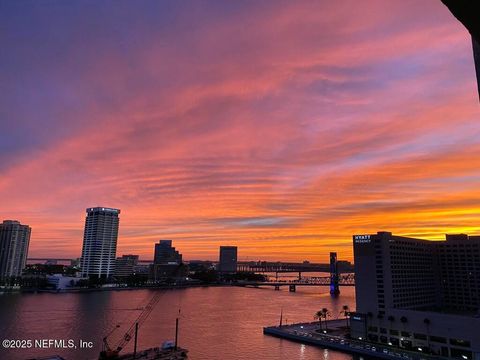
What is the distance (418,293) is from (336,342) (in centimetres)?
1586

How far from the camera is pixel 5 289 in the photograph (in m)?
86.1

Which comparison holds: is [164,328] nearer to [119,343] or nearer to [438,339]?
[119,343]

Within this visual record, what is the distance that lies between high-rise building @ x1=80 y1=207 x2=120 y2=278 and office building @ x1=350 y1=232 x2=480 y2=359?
93603mm

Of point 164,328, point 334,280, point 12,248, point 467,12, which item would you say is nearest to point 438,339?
point 164,328

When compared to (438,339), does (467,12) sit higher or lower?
higher

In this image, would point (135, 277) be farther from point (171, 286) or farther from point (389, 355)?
point (389, 355)

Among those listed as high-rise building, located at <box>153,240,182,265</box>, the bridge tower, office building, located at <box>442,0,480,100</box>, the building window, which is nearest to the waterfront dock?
the building window

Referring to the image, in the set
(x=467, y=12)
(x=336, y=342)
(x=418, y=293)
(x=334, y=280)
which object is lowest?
(x=336, y=342)

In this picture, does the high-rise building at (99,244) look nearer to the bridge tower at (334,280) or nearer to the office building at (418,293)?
the bridge tower at (334,280)

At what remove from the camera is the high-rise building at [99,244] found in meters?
116

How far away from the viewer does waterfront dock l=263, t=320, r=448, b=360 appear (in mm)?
29766

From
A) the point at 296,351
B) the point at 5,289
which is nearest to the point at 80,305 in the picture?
the point at 5,289

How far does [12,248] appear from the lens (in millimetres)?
106438

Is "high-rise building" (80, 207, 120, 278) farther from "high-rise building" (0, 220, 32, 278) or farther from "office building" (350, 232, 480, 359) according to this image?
"office building" (350, 232, 480, 359)
